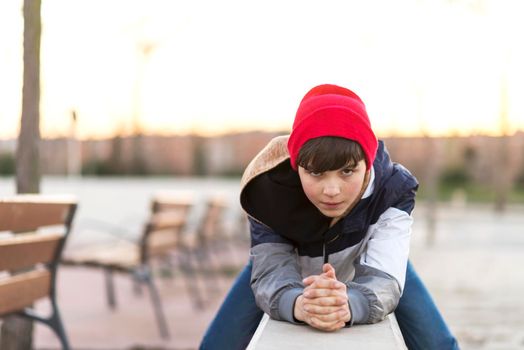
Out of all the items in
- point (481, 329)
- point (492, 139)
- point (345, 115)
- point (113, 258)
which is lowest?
point (492, 139)

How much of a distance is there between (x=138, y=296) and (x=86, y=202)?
8784 millimetres

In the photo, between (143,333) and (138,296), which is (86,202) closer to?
(138,296)

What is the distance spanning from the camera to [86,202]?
17531 millimetres

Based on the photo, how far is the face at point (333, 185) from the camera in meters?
2.51

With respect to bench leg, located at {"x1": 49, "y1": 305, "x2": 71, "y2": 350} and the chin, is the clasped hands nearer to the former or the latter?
the chin

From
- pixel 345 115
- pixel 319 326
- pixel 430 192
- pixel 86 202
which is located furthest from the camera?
pixel 430 192

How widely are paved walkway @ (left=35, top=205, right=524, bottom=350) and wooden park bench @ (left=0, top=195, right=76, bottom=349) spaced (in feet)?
5.81

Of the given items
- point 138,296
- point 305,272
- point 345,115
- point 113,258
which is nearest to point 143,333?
point 113,258

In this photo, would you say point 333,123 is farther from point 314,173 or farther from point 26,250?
point 26,250

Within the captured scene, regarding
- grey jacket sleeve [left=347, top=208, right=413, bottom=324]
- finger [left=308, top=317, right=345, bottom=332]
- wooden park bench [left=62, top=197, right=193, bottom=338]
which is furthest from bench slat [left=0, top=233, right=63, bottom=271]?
wooden park bench [left=62, top=197, right=193, bottom=338]

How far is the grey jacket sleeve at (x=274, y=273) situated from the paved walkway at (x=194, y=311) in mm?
3490

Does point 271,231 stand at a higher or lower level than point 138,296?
higher

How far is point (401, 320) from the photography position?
294 cm

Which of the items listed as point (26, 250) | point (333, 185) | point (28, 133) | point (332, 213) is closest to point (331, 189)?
point (333, 185)
